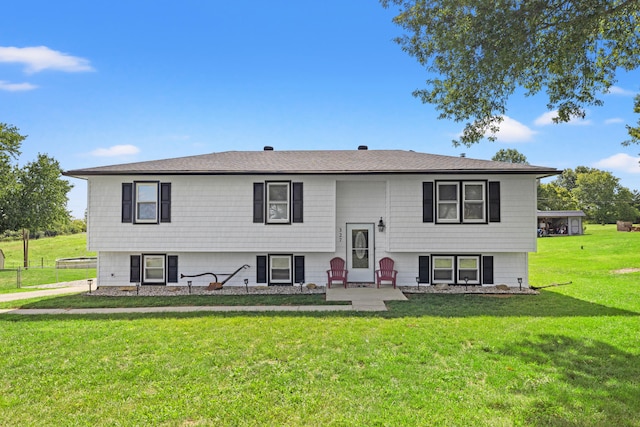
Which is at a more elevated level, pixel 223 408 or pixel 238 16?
pixel 238 16

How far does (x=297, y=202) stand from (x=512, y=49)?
775 cm

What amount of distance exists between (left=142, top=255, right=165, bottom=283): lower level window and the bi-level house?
0.04 meters

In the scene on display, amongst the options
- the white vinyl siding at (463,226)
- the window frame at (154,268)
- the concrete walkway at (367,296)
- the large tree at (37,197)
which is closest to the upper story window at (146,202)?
the window frame at (154,268)

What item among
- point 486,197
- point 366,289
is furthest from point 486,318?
point 486,197

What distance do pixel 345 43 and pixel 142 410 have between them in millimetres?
14201

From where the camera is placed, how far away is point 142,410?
4.26 metres

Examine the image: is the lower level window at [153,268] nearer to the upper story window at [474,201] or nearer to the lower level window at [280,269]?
the lower level window at [280,269]

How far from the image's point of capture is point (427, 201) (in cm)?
1277

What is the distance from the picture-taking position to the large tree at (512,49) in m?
7.45

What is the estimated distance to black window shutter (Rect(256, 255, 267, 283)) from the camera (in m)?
13.2

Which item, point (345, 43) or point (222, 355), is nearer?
point (222, 355)

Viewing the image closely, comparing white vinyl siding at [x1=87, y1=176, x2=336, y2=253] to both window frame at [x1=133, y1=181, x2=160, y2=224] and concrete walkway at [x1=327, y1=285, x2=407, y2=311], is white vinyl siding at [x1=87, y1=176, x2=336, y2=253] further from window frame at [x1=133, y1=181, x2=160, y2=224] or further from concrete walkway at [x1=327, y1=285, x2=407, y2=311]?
concrete walkway at [x1=327, y1=285, x2=407, y2=311]

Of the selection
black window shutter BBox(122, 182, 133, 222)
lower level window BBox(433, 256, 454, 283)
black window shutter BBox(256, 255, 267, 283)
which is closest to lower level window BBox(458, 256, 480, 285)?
lower level window BBox(433, 256, 454, 283)

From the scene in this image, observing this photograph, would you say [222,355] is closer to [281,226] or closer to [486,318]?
[486,318]
